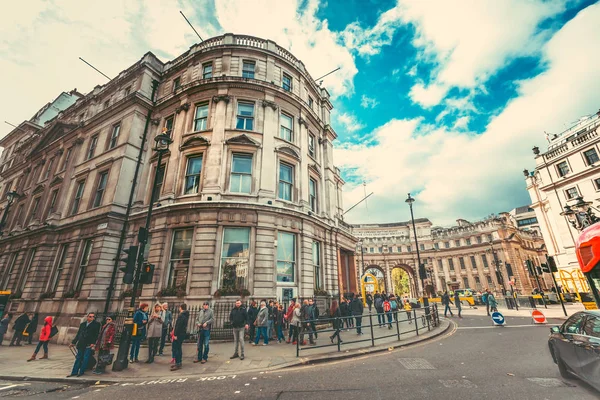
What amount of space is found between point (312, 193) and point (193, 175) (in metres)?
8.48

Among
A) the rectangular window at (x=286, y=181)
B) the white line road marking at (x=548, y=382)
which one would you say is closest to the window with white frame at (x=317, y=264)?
the rectangular window at (x=286, y=181)

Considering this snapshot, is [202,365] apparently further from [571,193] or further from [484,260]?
[484,260]

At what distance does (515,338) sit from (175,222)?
16.9 metres

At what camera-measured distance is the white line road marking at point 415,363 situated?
6698 millimetres

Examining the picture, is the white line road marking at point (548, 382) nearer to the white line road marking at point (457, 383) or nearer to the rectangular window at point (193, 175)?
the white line road marking at point (457, 383)

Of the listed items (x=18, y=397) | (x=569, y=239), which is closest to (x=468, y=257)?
(x=569, y=239)

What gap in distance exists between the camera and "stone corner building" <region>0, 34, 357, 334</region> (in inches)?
547

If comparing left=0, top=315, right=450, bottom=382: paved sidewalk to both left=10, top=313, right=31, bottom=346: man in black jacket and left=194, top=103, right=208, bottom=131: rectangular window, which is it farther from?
left=194, top=103, right=208, bottom=131: rectangular window

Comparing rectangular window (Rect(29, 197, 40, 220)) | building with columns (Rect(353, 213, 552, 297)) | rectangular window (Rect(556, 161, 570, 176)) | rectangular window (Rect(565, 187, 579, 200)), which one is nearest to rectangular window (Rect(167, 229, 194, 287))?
rectangular window (Rect(29, 197, 40, 220))

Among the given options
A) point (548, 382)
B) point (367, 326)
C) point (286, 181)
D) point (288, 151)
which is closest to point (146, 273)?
point (367, 326)

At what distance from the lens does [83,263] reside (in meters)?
17.0

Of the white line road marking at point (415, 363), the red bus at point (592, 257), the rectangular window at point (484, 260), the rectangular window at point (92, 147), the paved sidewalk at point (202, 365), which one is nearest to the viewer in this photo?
the white line road marking at point (415, 363)

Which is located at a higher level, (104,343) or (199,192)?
(199,192)

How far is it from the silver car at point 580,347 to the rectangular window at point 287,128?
52.9 ft
